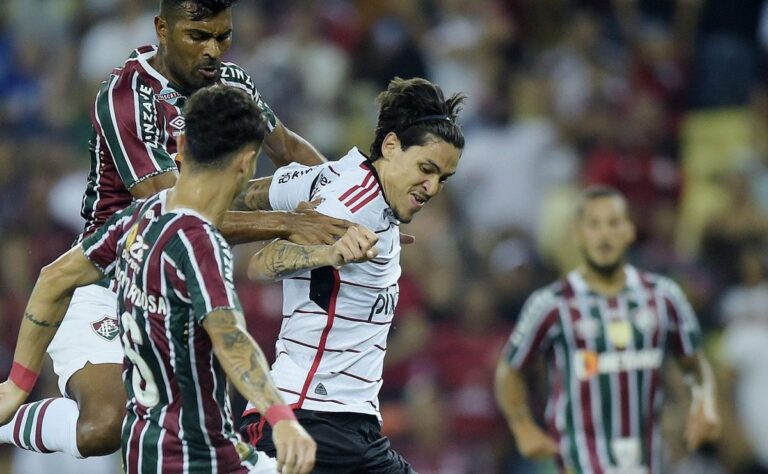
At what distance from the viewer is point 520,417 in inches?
321

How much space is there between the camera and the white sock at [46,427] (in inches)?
224

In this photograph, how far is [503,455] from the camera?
32.9ft

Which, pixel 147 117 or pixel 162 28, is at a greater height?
pixel 162 28

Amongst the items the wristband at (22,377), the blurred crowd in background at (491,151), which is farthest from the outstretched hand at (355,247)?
the blurred crowd in background at (491,151)

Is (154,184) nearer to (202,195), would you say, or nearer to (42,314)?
(42,314)

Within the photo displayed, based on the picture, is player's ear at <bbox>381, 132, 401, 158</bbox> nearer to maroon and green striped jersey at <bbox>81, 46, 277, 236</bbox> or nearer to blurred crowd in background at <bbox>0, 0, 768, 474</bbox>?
maroon and green striped jersey at <bbox>81, 46, 277, 236</bbox>

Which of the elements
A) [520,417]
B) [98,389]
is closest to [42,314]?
[98,389]

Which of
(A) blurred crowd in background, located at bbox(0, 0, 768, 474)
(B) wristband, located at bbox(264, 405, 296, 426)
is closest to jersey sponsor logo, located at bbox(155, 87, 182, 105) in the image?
(B) wristband, located at bbox(264, 405, 296, 426)

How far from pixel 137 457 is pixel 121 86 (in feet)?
5.38

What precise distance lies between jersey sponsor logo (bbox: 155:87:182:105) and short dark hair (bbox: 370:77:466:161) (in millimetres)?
836

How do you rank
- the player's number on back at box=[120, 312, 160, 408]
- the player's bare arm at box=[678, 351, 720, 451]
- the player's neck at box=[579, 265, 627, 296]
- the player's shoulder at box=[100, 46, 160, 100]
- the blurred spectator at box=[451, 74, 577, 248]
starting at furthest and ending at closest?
1. the blurred spectator at box=[451, 74, 577, 248]
2. the player's neck at box=[579, 265, 627, 296]
3. the player's bare arm at box=[678, 351, 720, 451]
4. the player's shoulder at box=[100, 46, 160, 100]
5. the player's number on back at box=[120, 312, 160, 408]

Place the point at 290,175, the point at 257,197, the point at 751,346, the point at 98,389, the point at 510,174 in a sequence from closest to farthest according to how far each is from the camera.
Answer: the point at 98,389, the point at 290,175, the point at 257,197, the point at 751,346, the point at 510,174

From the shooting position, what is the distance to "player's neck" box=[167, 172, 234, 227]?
4633 millimetres

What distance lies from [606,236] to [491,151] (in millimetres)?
3324
